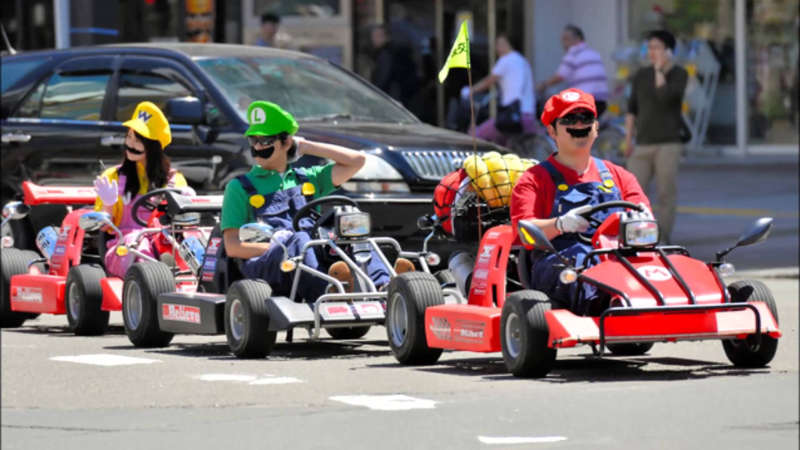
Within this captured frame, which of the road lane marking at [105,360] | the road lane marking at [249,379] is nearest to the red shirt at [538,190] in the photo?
the road lane marking at [249,379]

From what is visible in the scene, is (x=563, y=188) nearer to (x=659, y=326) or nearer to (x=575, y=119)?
(x=575, y=119)

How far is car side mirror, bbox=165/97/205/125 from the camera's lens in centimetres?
1185

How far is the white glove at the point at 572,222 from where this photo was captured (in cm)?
800

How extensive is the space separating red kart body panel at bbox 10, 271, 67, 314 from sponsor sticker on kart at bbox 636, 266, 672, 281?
4.00 meters

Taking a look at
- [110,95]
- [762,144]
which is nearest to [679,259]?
[110,95]

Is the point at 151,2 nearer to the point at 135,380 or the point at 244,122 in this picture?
the point at 244,122

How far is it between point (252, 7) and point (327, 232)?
17.2 metres

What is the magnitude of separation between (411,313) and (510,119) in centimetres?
948

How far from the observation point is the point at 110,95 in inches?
503

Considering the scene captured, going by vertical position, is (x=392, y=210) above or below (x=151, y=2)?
below

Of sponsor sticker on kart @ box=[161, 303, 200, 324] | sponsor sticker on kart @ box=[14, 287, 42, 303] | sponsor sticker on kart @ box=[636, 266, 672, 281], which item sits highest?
sponsor sticker on kart @ box=[636, 266, 672, 281]

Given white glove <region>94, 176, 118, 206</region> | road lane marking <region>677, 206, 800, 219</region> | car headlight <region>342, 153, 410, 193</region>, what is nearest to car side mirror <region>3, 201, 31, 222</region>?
white glove <region>94, 176, 118, 206</region>

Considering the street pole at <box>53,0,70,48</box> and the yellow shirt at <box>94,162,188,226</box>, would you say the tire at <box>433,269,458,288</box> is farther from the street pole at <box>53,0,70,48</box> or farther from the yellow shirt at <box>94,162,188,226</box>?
the street pole at <box>53,0,70,48</box>

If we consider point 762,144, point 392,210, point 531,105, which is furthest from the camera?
point 762,144
